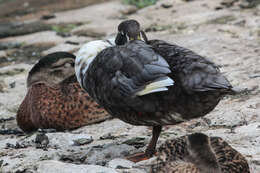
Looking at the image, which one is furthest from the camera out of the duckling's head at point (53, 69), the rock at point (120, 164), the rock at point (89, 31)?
the rock at point (89, 31)

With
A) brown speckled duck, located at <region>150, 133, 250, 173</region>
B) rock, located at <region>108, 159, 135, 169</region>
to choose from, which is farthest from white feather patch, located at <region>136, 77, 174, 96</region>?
rock, located at <region>108, 159, 135, 169</region>

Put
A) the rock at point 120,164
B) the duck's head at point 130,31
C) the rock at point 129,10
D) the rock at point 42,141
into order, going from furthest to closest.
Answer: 1. the rock at point 129,10
2. the rock at point 42,141
3. the duck's head at point 130,31
4. the rock at point 120,164

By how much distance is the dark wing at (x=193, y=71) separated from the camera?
3479mm

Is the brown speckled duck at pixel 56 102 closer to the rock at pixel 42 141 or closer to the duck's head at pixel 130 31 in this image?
the rock at pixel 42 141

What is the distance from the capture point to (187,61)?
12.1ft

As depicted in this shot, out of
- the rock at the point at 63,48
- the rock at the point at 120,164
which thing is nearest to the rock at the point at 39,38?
the rock at the point at 63,48

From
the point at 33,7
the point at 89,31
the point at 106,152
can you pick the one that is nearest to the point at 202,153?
the point at 106,152

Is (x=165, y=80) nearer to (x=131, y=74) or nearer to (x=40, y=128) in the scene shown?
(x=131, y=74)

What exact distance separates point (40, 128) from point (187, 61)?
2.38 m

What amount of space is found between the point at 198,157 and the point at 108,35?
18.7 ft

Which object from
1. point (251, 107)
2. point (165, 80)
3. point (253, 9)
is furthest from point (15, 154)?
point (253, 9)

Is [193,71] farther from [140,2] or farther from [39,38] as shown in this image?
[140,2]

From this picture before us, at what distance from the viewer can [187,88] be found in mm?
3553

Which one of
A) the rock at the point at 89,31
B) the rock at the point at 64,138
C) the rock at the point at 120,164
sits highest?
the rock at the point at 120,164
